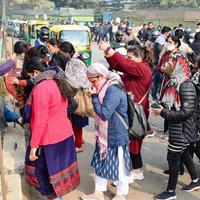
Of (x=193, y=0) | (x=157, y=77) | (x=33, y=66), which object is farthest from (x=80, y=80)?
(x=193, y=0)

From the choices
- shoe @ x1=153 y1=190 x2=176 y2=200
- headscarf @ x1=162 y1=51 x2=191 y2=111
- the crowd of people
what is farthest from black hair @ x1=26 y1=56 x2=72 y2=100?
shoe @ x1=153 y1=190 x2=176 y2=200

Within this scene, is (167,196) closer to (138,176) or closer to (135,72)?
(138,176)

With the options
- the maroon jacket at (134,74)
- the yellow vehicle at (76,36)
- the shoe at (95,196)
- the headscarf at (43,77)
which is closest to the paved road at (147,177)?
the shoe at (95,196)

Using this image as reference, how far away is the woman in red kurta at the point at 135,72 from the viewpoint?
4.43 meters

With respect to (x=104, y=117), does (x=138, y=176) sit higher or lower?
lower

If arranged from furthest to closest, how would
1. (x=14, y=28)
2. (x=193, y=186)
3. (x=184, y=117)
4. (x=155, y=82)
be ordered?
(x=14, y=28), (x=155, y=82), (x=193, y=186), (x=184, y=117)

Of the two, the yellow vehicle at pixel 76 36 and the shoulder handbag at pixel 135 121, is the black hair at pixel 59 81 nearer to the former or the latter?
the shoulder handbag at pixel 135 121

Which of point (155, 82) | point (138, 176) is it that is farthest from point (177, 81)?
point (155, 82)

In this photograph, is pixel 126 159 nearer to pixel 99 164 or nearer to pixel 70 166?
pixel 99 164

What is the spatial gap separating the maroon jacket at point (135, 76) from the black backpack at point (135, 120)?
0.21 meters

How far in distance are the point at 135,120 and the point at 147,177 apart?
1.12 metres

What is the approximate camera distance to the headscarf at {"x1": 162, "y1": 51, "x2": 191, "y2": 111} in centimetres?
421

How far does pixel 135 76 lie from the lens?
15.3ft

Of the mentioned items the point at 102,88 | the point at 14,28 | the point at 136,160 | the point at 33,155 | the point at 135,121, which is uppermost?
the point at 102,88
